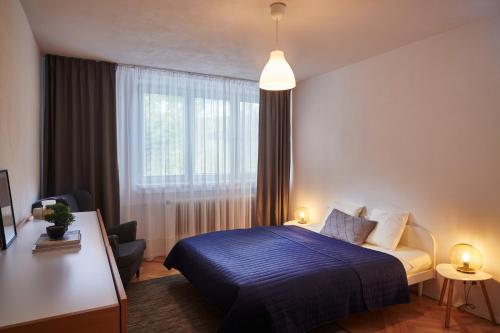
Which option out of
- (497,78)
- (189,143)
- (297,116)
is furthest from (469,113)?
(189,143)

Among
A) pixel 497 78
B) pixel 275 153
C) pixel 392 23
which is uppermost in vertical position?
pixel 392 23

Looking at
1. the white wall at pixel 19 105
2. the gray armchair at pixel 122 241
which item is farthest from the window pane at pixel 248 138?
the white wall at pixel 19 105

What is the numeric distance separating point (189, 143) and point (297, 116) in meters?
1.82

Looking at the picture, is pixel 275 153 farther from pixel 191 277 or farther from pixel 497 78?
pixel 497 78

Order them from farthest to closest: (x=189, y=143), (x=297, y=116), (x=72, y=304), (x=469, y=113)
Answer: (x=297, y=116) < (x=189, y=143) < (x=469, y=113) < (x=72, y=304)

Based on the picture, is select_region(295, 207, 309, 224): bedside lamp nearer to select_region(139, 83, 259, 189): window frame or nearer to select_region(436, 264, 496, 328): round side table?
select_region(139, 83, 259, 189): window frame

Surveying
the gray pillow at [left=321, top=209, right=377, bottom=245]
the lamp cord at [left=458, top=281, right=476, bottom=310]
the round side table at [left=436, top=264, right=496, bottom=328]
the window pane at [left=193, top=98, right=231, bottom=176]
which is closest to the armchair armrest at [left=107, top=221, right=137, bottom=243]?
the window pane at [left=193, top=98, right=231, bottom=176]

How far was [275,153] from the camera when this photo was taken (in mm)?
5129

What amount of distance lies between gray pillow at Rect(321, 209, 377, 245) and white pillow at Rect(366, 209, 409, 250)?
0.22 ft

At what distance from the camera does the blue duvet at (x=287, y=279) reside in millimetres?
2213

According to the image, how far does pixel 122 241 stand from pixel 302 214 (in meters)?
2.51

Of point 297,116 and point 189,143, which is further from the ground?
point 297,116

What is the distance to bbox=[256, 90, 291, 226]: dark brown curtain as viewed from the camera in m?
5.04

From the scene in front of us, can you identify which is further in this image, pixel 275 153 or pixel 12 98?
pixel 275 153
